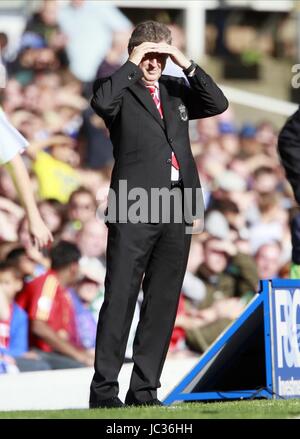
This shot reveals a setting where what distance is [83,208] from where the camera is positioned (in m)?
10.5

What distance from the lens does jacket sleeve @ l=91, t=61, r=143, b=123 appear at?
6133mm

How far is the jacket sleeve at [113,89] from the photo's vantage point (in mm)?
6133

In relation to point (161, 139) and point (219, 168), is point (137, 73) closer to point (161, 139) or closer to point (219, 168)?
point (161, 139)

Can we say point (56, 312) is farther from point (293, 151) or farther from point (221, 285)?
point (293, 151)

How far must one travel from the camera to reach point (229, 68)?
45.3 feet

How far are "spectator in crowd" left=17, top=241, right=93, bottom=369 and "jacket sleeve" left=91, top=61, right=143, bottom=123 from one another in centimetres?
345

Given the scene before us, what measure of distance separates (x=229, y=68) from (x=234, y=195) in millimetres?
2270

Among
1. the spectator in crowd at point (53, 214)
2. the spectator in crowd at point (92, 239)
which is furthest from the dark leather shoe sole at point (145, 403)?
the spectator in crowd at point (92, 239)

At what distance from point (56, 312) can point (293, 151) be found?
3.04 meters

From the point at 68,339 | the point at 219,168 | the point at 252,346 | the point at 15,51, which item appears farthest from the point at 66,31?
the point at 252,346

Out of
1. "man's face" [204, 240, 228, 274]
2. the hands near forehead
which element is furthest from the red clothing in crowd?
the hands near forehead

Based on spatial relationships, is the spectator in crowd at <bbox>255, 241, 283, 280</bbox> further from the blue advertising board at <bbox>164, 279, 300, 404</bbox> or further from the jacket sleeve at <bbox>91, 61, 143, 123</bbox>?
the jacket sleeve at <bbox>91, 61, 143, 123</bbox>

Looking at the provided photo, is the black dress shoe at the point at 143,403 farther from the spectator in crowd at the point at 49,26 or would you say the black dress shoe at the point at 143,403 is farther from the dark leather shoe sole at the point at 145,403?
the spectator in crowd at the point at 49,26

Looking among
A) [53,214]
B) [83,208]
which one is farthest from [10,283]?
[83,208]
